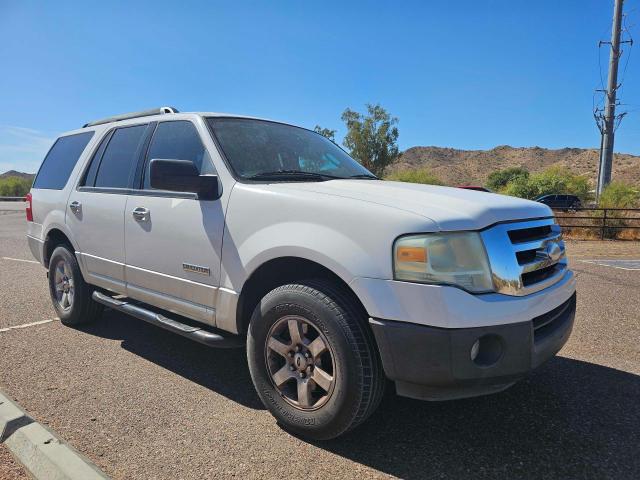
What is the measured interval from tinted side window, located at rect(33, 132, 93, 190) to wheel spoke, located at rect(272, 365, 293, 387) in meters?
3.28

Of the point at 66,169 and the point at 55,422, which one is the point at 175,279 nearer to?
the point at 55,422

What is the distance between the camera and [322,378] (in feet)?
8.25

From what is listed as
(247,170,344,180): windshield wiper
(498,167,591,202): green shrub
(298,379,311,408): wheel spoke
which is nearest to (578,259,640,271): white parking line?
(247,170,344,180): windshield wiper

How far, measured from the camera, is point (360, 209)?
2406 millimetres

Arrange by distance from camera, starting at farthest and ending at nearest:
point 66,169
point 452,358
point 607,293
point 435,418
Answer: point 607,293, point 66,169, point 435,418, point 452,358

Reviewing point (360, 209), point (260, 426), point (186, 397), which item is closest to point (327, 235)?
point (360, 209)

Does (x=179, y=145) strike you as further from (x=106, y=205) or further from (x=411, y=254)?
(x=411, y=254)

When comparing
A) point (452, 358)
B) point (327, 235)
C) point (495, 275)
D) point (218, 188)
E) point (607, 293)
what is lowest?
point (607, 293)

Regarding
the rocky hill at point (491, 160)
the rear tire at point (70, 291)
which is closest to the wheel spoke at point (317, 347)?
the rear tire at point (70, 291)

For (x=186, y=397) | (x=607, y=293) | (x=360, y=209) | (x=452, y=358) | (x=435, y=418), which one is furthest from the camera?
(x=607, y=293)

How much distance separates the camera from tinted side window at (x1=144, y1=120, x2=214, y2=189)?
3.32 m

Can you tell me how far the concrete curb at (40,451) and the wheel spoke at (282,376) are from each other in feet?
3.19

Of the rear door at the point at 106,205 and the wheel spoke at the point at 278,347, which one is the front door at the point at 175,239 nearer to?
the rear door at the point at 106,205

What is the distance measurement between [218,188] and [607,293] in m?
5.81
